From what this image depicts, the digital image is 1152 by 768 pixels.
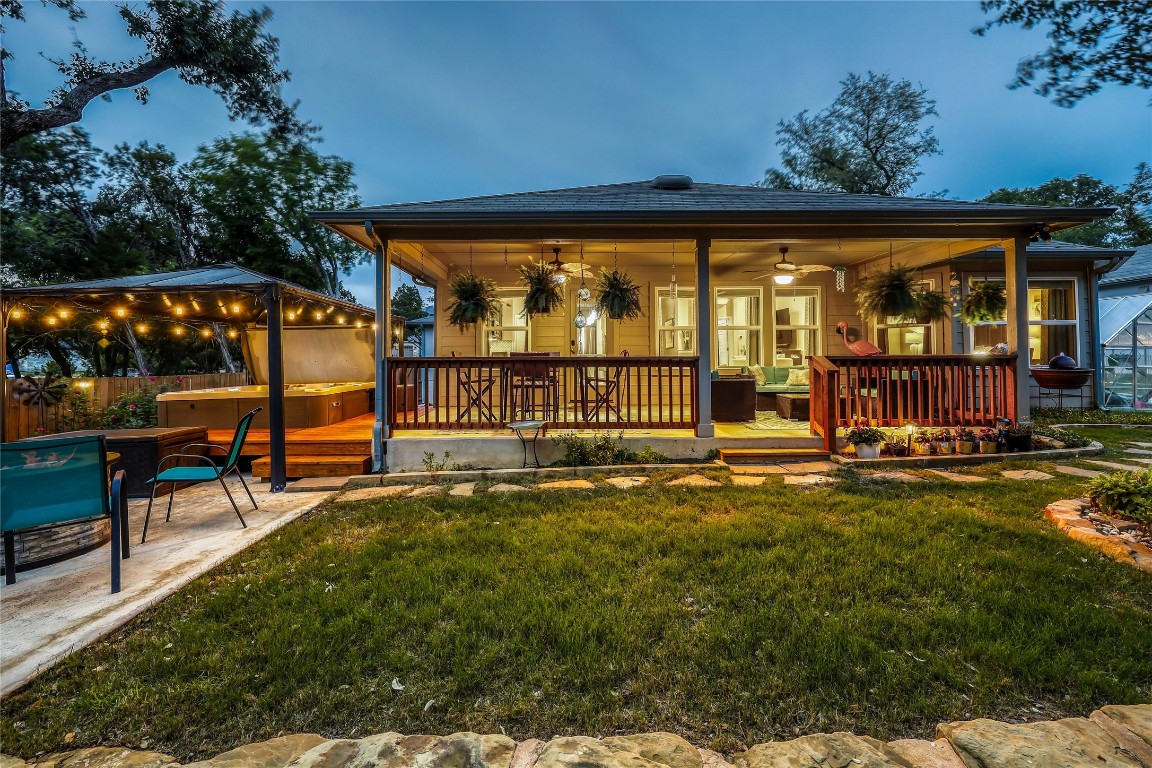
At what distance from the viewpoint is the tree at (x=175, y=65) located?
1052 centimetres

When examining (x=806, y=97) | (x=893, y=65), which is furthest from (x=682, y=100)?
(x=893, y=65)

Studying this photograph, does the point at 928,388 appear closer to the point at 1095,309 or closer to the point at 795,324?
the point at 795,324

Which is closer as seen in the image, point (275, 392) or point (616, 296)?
point (275, 392)

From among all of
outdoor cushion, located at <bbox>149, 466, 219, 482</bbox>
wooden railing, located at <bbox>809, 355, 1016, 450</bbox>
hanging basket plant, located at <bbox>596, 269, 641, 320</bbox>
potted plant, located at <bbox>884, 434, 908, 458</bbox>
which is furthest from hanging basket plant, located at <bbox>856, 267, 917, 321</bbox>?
outdoor cushion, located at <bbox>149, 466, 219, 482</bbox>

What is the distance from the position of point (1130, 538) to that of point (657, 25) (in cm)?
1389

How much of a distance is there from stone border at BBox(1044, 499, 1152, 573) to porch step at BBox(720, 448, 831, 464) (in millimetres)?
2117

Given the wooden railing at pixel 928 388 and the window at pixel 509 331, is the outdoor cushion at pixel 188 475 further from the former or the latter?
the wooden railing at pixel 928 388

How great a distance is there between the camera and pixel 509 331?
345 inches

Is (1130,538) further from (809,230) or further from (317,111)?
(317,111)

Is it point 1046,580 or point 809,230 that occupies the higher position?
point 809,230

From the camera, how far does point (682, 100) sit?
3791cm

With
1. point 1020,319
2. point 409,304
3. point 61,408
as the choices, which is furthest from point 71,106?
point 409,304

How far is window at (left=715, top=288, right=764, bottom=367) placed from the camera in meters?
9.05

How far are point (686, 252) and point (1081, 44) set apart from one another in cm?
476
